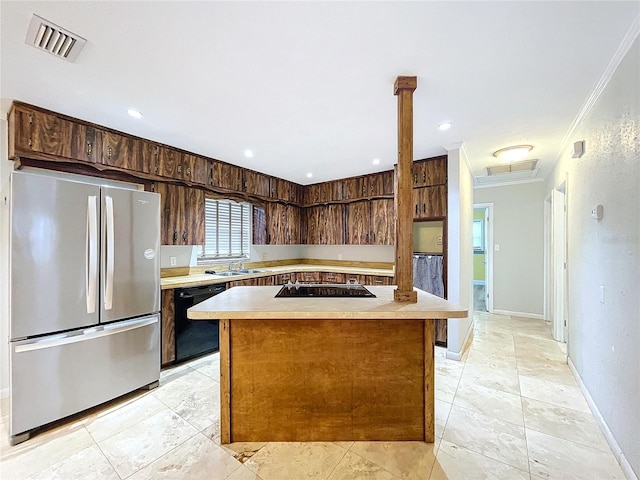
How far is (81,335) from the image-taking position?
2113 millimetres

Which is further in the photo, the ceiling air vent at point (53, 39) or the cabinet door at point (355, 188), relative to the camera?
the cabinet door at point (355, 188)

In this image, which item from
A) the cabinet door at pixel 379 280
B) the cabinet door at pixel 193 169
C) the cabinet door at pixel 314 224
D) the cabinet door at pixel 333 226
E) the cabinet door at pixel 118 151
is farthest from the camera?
the cabinet door at pixel 314 224

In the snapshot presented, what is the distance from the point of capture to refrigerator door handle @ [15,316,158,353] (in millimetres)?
1904

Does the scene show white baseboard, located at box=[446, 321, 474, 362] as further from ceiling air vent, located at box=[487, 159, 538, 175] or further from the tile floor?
ceiling air vent, located at box=[487, 159, 538, 175]

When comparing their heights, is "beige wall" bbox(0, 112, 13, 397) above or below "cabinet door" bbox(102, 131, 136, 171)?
below

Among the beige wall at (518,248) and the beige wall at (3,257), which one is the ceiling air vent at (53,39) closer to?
the beige wall at (3,257)

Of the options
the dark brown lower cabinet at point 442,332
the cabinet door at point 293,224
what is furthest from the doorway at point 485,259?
the cabinet door at point 293,224

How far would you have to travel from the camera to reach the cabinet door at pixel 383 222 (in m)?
4.30

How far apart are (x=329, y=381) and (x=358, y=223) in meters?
3.07

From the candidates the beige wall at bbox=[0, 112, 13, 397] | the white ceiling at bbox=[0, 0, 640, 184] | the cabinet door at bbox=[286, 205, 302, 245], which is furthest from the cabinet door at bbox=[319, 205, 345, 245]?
the beige wall at bbox=[0, 112, 13, 397]

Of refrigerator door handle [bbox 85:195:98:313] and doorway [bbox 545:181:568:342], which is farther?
doorway [bbox 545:181:568:342]

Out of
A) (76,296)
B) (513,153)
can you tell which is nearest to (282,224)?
(76,296)

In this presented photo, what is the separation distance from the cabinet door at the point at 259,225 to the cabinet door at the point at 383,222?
1776 millimetres

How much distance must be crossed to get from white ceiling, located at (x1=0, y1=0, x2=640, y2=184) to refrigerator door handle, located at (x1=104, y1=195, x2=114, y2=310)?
87cm
